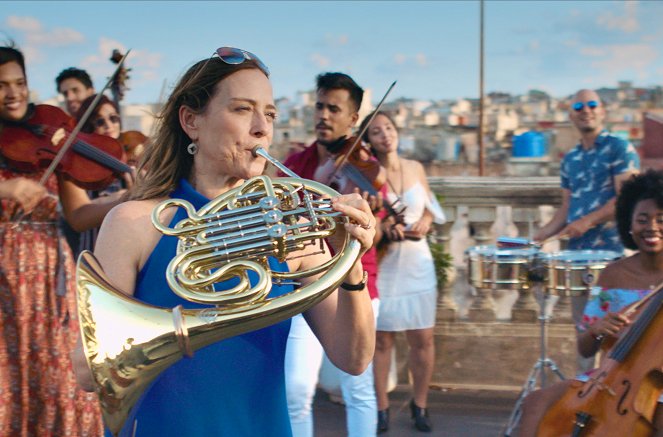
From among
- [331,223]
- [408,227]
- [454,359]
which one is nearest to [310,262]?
[331,223]

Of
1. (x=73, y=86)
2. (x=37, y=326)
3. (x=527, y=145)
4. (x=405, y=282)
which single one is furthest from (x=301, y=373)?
(x=527, y=145)

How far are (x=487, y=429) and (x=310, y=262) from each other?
8.91 ft

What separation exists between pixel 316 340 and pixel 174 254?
155cm

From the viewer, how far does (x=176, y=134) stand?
1.96 m

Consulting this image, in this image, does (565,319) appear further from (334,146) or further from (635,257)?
(334,146)

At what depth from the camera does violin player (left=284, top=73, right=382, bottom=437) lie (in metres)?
3.19

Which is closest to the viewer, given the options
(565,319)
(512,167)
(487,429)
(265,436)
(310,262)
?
(265,436)

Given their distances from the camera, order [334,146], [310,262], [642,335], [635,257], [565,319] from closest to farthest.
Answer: [310,262], [642,335], [635,257], [334,146], [565,319]

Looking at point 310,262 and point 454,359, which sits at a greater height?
point 310,262

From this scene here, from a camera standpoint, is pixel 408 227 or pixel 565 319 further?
pixel 565 319

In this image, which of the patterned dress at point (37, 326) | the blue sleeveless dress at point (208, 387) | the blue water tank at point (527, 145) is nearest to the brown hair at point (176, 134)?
the blue sleeveless dress at point (208, 387)

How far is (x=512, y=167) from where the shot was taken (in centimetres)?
3562

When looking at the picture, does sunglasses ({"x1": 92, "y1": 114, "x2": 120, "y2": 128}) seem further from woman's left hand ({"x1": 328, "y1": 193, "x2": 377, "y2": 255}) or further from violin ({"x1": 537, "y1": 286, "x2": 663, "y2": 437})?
woman's left hand ({"x1": 328, "y1": 193, "x2": 377, "y2": 255})

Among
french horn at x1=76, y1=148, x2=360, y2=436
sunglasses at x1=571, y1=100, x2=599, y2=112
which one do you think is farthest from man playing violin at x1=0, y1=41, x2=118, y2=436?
sunglasses at x1=571, y1=100, x2=599, y2=112
